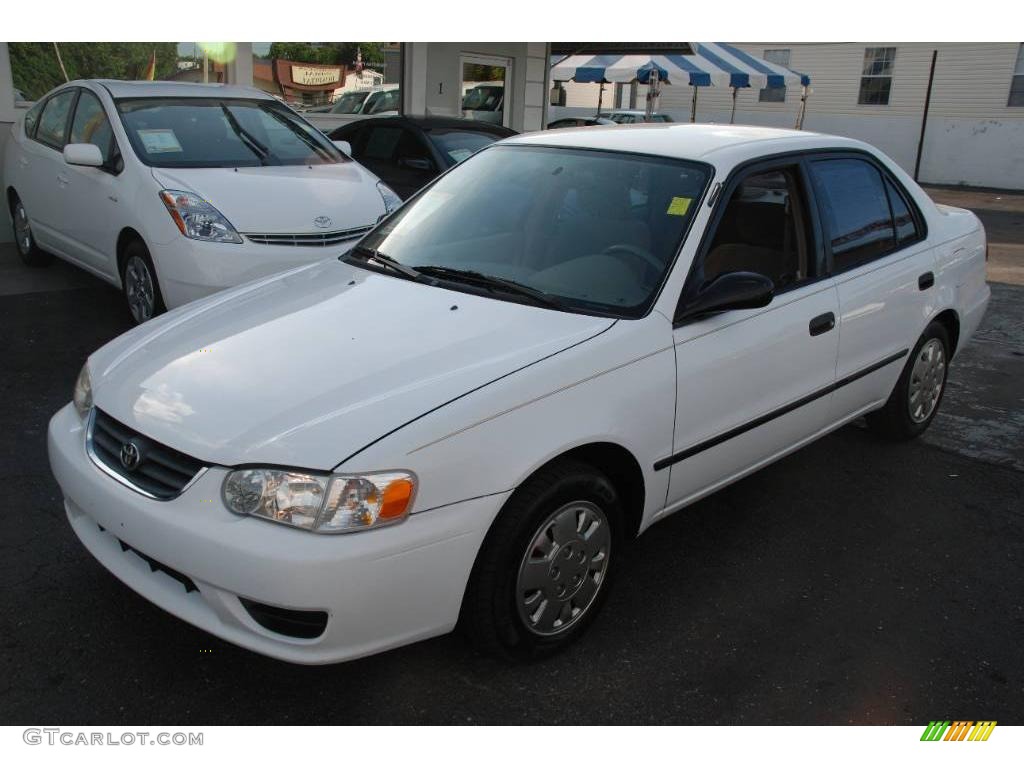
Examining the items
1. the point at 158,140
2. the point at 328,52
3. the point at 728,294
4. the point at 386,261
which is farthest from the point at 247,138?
the point at 328,52

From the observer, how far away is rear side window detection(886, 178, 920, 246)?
454 cm

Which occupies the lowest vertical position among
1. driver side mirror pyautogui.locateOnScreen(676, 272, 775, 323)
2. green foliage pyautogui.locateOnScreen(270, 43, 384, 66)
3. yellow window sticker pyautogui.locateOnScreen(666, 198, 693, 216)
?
→ driver side mirror pyautogui.locateOnScreen(676, 272, 775, 323)

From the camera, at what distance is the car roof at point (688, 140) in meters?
3.73

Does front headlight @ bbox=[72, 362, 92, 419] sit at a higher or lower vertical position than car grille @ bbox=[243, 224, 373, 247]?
lower

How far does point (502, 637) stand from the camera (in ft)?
9.50

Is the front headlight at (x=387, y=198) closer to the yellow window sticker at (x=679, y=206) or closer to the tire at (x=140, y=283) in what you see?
the tire at (x=140, y=283)

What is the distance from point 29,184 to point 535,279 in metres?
5.98

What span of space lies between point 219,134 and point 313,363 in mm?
4427

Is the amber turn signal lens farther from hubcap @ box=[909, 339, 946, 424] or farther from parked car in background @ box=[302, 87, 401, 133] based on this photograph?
parked car in background @ box=[302, 87, 401, 133]

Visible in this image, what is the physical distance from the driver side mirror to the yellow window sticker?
1.06ft

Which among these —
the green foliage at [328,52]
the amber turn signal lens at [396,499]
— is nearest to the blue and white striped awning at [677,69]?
the green foliage at [328,52]

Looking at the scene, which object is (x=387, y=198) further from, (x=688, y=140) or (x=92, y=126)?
(x=688, y=140)

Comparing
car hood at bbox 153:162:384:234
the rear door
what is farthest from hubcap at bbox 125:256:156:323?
the rear door

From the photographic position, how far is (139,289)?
6242 mm
